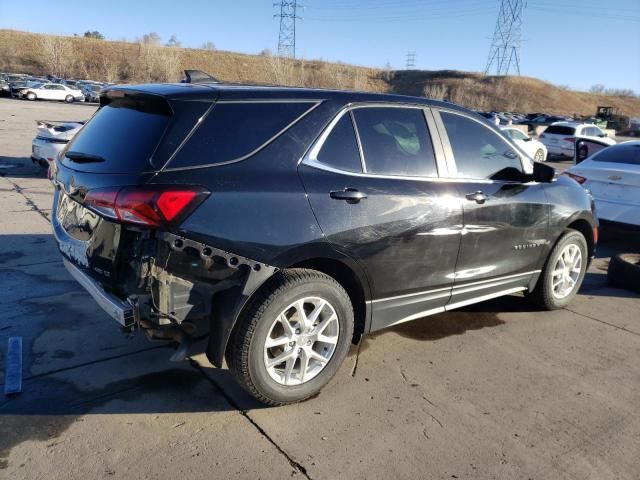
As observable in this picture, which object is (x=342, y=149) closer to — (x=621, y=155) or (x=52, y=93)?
(x=621, y=155)

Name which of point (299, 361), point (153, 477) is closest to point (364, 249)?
point (299, 361)

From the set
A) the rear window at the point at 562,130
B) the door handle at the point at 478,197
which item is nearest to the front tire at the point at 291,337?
the door handle at the point at 478,197

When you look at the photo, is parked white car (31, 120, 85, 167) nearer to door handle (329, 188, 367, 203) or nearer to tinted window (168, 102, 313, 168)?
tinted window (168, 102, 313, 168)

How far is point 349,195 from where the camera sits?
10.9ft

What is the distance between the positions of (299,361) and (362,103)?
69.2 inches

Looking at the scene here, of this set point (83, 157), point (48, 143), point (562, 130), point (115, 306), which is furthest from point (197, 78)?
Result: point (562, 130)

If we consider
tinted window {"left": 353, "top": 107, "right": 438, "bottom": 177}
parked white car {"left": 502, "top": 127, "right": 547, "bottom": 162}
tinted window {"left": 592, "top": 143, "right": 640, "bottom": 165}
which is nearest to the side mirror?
tinted window {"left": 353, "top": 107, "right": 438, "bottom": 177}

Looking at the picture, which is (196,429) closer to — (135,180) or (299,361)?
(299,361)

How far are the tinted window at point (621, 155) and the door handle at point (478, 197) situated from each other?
15.4ft

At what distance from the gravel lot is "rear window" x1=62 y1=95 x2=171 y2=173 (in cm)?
139

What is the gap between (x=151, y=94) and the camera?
3.11 meters

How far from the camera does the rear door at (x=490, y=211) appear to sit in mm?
4069

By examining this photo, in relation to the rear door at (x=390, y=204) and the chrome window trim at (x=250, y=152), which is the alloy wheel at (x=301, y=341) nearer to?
the rear door at (x=390, y=204)

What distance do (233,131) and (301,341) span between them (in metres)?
1.32
